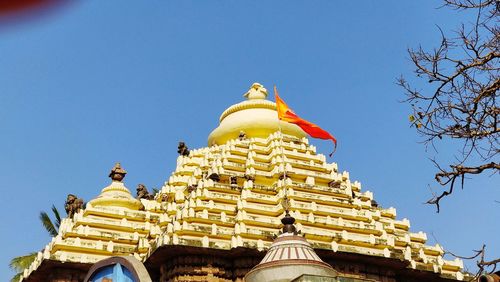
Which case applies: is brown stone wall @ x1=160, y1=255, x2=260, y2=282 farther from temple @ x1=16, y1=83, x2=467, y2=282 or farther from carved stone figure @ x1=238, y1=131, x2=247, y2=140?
carved stone figure @ x1=238, y1=131, x2=247, y2=140

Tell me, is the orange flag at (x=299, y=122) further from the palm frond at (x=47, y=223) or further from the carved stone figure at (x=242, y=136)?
the palm frond at (x=47, y=223)

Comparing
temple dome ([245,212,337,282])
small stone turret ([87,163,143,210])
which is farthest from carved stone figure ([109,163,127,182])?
temple dome ([245,212,337,282])

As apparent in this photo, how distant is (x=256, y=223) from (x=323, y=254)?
2.24m

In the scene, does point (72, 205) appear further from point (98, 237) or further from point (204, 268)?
point (204, 268)

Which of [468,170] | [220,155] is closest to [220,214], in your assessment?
[220,155]

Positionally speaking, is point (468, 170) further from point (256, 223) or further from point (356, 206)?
point (356, 206)

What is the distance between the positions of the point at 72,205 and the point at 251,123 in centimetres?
835

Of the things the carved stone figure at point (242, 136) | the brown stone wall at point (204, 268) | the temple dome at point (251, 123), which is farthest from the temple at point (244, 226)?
the temple dome at point (251, 123)

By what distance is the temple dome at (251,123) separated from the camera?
25469 millimetres

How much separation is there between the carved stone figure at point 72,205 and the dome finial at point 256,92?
9345 mm

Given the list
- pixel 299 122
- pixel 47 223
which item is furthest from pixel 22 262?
pixel 299 122

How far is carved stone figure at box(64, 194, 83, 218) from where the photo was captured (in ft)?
73.2

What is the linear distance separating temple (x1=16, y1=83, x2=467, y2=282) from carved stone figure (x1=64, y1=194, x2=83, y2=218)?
0.62 feet

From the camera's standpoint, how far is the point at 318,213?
60.1 feet
